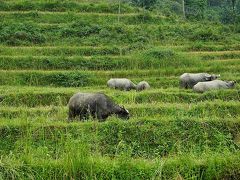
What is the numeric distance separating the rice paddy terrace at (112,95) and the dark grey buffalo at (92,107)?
29.5 inches

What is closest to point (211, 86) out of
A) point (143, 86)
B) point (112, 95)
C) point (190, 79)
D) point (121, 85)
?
point (190, 79)

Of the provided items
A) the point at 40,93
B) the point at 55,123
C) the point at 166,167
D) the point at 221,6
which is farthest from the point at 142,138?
the point at 221,6

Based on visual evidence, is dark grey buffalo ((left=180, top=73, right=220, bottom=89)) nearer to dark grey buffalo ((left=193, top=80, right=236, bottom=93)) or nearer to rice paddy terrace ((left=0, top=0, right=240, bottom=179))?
rice paddy terrace ((left=0, top=0, right=240, bottom=179))

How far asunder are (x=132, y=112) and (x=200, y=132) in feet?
12.1

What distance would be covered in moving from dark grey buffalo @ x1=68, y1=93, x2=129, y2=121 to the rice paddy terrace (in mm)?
749

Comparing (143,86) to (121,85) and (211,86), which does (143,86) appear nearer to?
(121,85)

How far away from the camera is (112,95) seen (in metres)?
18.9

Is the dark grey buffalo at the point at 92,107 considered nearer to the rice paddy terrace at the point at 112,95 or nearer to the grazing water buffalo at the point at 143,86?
the rice paddy terrace at the point at 112,95

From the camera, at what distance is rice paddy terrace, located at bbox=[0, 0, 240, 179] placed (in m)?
6.61

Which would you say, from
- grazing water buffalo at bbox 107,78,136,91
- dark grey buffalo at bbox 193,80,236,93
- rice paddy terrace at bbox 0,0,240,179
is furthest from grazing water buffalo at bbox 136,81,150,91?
dark grey buffalo at bbox 193,80,236,93

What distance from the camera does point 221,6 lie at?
244 ft

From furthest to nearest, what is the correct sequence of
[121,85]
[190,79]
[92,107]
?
[190,79] → [121,85] → [92,107]

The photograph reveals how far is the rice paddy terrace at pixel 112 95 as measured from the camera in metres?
6.61

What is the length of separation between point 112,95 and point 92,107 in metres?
4.97
